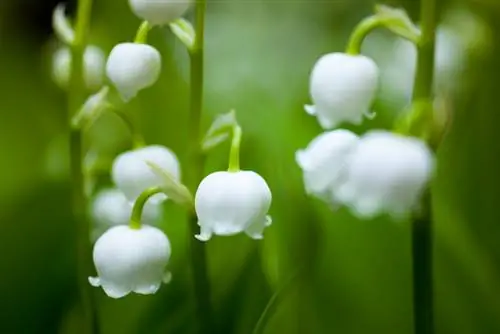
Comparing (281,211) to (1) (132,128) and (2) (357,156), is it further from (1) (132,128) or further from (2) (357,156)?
(2) (357,156)

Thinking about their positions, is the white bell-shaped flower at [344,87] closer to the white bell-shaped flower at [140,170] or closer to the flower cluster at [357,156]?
the flower cluster at [357,156]

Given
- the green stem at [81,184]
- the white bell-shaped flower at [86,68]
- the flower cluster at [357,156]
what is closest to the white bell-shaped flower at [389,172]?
the flower cluster at [357,156]

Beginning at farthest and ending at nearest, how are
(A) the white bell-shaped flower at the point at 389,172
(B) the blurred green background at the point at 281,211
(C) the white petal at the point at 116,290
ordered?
1. (B) the blurred green background at the point at 281,211
2. (C) the white petal at the point at 116,290
3. (A) the white bell-shaped flower at the point at 389,172

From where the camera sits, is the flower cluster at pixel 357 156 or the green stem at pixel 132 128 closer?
the flower cluster at pixel 357 156

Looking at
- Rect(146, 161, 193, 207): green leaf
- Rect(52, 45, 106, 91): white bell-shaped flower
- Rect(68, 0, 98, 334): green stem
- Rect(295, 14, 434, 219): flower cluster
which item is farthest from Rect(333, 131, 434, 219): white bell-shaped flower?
Rect(52, 45, 106, 91): white bell-shaped flower

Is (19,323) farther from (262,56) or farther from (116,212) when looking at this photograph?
(262,56)
